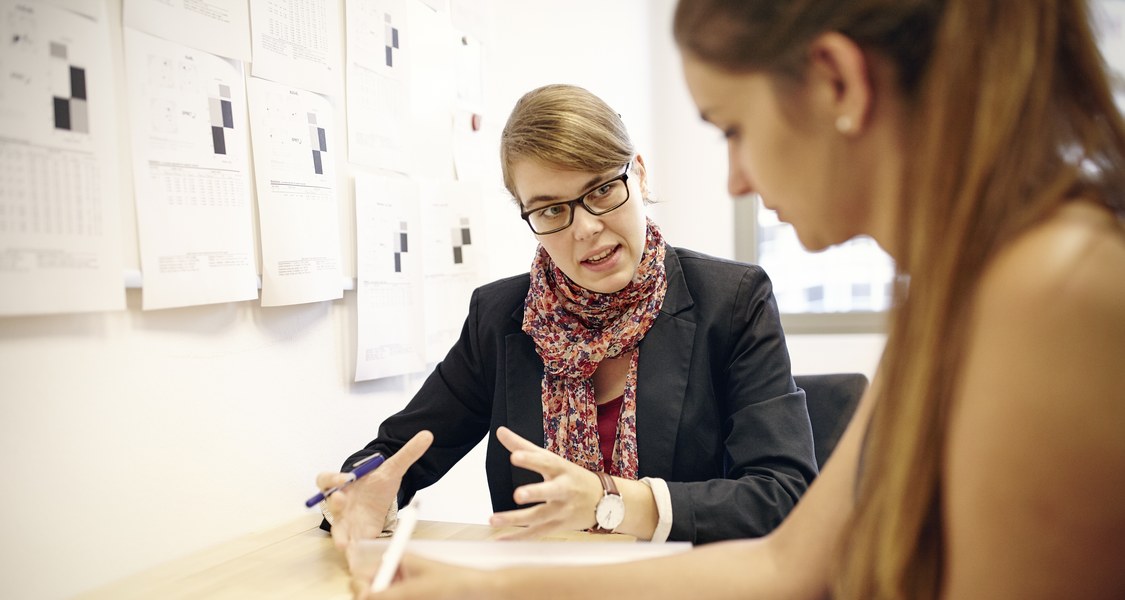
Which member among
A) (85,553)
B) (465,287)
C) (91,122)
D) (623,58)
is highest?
(623,58)

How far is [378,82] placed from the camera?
1.60 m

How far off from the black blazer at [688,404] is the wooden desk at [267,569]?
0.51 ft

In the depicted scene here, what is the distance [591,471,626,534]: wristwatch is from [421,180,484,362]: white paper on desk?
791mm

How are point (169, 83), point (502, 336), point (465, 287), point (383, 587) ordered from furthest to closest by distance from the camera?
1. point (465, 287)
2. point (502, 336)
3. point (169, 83)
4. point (383, 587)

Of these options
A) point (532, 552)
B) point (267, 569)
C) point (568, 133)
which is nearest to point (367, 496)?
point (267, 569)

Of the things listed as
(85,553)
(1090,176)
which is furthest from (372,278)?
(1090,176)

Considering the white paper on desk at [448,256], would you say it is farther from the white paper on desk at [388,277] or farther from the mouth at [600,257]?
the mouth at [600,257]

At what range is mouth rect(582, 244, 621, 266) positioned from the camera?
1.40 meters

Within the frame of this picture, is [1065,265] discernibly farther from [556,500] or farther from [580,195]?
[580,195]

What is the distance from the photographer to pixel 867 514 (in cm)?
57

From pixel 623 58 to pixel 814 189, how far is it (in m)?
2.70

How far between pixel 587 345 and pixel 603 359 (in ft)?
0.17

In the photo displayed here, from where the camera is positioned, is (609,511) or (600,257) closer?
(609,511)

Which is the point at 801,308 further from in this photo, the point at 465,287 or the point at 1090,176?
the point at 1090,176
